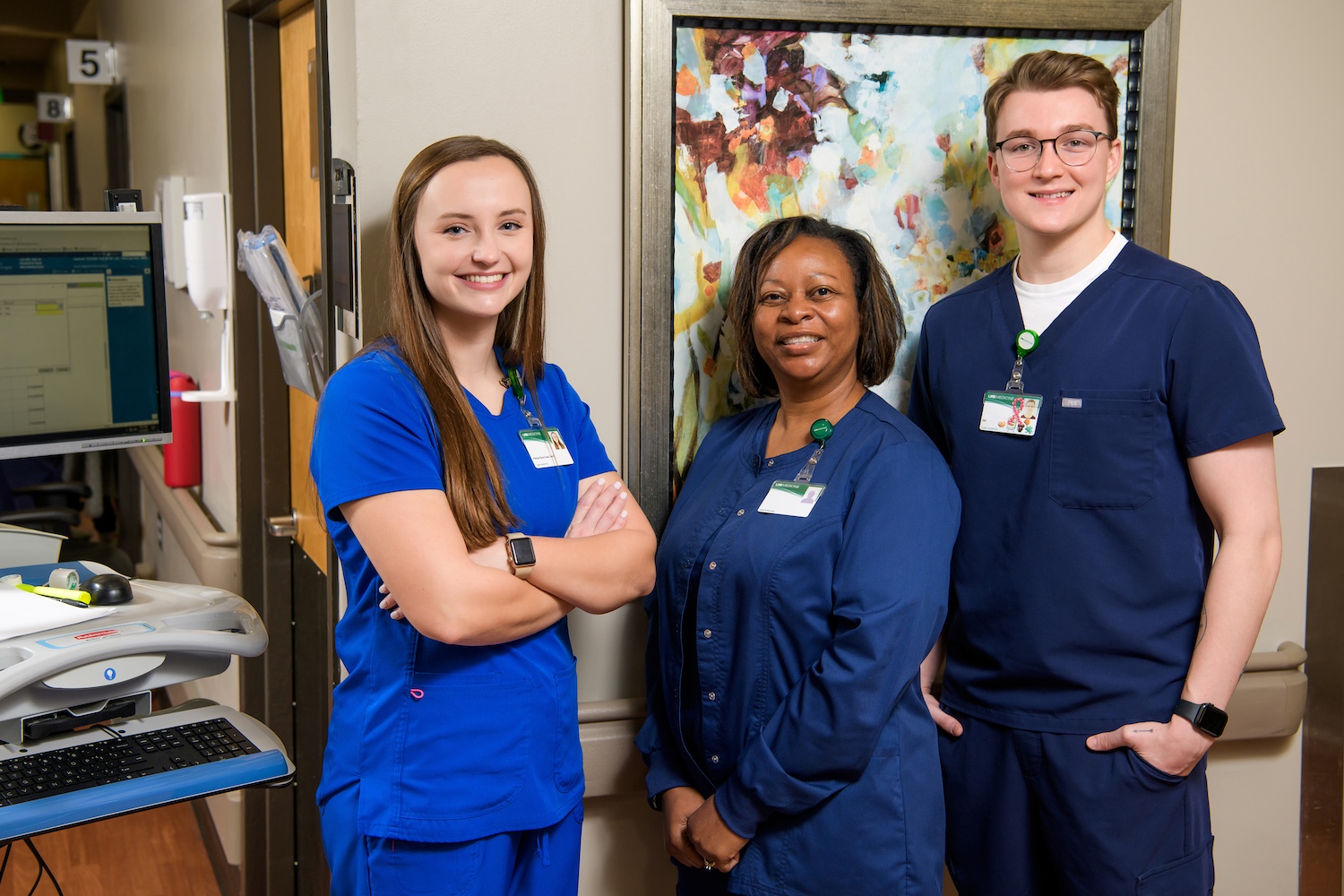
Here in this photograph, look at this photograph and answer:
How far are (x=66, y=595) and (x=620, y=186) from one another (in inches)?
43.8

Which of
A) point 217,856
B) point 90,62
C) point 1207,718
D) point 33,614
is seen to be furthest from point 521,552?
point 90,62

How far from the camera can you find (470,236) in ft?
4.99

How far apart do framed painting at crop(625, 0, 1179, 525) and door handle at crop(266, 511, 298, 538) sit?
1101mm

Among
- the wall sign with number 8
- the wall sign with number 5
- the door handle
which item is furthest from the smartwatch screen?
the wall sign with number 8

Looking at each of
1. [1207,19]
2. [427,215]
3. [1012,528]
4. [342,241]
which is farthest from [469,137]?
[1207,19]

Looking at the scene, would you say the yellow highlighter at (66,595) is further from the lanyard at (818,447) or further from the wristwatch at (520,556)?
the lanyard at (818,447)

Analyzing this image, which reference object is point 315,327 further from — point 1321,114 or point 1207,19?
point 1321,114

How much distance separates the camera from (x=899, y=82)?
2.01 meters

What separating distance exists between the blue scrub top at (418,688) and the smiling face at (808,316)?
45 cm

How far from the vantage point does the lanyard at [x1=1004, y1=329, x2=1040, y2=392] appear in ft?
5.58

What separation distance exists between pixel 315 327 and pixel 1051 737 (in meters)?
1.49

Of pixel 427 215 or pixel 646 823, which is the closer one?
pixel 427 215

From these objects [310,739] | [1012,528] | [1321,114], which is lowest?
[310,739]

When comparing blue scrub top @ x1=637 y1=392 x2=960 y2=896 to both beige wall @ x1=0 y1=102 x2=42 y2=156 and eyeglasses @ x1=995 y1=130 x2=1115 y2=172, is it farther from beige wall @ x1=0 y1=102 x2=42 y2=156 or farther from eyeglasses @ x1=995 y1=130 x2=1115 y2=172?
beige wall @ x1=0 y1=102 x2=42 y2=156
